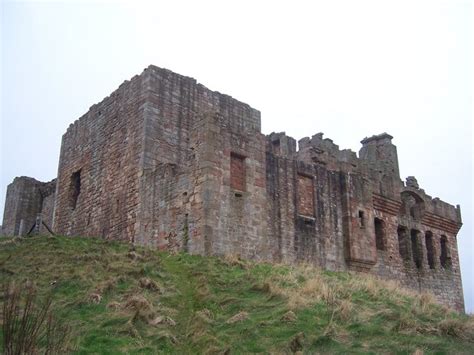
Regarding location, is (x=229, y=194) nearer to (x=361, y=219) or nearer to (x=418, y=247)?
(x=361, y=219)

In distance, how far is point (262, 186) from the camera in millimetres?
17812

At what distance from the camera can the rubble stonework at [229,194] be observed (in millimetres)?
16595

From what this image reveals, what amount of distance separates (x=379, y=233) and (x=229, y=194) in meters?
10.3

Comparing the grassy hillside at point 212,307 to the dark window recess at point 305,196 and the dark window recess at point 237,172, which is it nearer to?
the dark window recess at point 237,172

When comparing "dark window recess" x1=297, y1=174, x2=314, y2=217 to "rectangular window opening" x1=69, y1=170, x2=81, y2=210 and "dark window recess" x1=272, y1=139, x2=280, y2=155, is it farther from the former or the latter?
"rectangular window opening" x1=69, y1=170, x2=81, y2=210

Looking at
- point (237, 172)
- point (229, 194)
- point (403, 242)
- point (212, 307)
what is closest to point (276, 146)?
point (403, 242)

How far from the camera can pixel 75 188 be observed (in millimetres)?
24375

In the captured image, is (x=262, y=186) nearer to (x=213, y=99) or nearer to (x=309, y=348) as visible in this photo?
(x=213, y=99)

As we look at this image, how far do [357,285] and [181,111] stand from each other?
10172 millimetres

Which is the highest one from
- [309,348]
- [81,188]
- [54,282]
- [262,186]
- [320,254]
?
[81,188]

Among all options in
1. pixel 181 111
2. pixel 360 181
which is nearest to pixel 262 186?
pixel 181 111

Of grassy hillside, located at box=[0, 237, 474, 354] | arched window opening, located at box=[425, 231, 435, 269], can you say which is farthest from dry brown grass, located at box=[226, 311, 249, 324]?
arched window opening, located at box=[425, 231, 435, 269]

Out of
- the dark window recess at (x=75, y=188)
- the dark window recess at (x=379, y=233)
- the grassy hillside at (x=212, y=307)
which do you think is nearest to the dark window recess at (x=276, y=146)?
A: the dark window recess at (x=379, y=233)

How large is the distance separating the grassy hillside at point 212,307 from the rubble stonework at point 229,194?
8.40 ft
